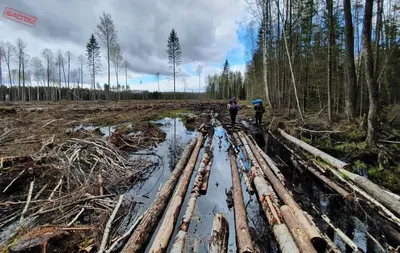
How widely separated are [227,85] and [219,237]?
75.3 metres

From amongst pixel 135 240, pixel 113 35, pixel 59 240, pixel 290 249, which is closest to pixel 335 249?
pixel 290 249

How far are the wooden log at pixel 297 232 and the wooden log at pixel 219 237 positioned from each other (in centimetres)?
96

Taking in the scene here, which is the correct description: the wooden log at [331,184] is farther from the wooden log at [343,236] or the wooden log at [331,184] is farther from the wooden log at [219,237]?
the wooden log at [219,237]

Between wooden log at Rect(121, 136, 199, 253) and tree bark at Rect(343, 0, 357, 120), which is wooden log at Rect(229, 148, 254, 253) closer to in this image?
wooden log at Rect(121, 136, 199, 253)

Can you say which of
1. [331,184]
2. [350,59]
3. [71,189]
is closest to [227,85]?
[350,59]

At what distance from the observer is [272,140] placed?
11023 millimetres

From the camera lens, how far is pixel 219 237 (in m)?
3.05

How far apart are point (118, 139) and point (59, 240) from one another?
6106 mm

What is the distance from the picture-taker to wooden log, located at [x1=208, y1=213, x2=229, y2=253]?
9.27 feet

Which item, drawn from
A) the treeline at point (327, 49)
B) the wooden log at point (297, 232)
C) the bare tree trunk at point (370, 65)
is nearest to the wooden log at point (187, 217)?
the wooden log at point (297, 232)

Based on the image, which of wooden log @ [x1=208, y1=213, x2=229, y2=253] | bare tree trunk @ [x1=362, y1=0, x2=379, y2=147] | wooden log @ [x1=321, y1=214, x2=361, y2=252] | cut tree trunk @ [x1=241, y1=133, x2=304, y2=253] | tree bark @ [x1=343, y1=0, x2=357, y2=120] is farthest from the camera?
tree bark @ [x1=343, y1=0, x2=357, y2=120]

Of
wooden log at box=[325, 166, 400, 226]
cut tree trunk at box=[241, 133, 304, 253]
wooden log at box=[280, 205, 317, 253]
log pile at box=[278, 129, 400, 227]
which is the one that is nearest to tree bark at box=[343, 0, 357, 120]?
log pile at box=[278, 129, 400, 227]

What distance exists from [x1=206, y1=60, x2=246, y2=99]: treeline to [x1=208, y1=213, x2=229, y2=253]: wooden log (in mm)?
65616

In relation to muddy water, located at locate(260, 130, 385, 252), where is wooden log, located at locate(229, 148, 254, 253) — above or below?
above
